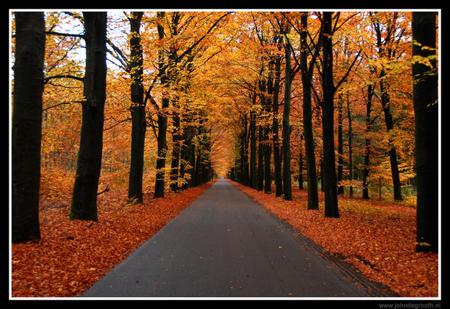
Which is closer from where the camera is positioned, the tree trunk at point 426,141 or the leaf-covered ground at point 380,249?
the leaf-covered ground at point 380,249

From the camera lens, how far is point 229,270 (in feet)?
22.2

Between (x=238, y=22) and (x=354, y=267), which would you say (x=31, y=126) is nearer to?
(x=354, y=267)

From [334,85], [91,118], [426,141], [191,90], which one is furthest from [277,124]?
[426,141]

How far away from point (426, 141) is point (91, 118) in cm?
898

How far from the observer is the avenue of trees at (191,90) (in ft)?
24.5

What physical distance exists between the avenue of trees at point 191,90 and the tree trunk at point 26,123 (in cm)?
2

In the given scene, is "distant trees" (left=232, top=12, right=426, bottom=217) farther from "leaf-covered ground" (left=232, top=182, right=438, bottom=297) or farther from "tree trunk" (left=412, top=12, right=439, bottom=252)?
"leaf-covered ground" (left=232, top=182, right=438, bottom=297)

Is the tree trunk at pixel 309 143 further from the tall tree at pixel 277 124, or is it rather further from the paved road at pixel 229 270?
the tall tree at pixel 277 124

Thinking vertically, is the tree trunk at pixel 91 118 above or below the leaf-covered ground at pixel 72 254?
above

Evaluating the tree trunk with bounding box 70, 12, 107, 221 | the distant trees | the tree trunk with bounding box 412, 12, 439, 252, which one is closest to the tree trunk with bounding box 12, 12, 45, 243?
the tree trunk with bounding box 70, 12, 107, 221

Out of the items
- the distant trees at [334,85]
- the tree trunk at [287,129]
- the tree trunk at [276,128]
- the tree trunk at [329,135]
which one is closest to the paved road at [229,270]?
the tree trunk at [329,135]

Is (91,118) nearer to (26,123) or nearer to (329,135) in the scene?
(26,123)

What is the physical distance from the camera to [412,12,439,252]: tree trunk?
7.44 meters
